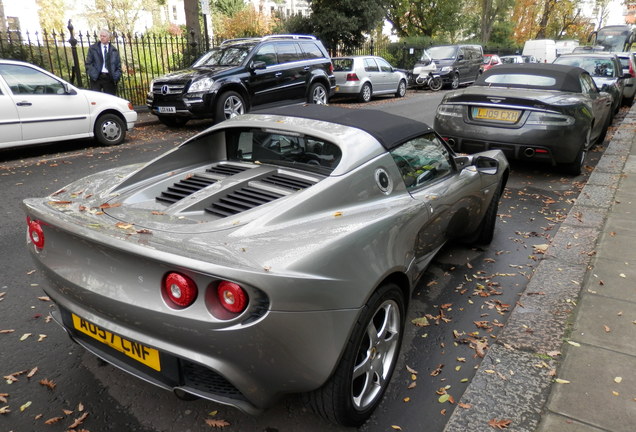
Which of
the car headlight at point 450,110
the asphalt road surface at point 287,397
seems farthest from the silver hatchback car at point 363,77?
the asphalt road surface at point 287,397

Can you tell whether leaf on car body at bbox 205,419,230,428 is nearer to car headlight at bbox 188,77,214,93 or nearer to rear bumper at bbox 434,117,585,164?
rear bumper at bbox 434,117,585,164

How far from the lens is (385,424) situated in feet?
8.11

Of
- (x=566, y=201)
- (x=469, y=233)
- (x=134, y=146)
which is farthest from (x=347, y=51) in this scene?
(x=469, y=233)

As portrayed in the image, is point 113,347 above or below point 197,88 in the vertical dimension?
below

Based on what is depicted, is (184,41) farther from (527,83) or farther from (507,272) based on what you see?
(507,272)

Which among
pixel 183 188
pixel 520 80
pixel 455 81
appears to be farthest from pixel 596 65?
pixel 183 188

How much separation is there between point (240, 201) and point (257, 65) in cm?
947

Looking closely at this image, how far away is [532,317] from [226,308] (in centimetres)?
243

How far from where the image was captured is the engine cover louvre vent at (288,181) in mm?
2850

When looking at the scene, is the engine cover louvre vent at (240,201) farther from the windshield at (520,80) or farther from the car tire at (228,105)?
the car tire at (228,105)

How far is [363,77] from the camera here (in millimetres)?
17250

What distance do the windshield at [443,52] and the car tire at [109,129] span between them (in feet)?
57.7

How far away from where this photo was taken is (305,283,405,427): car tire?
7.21ft

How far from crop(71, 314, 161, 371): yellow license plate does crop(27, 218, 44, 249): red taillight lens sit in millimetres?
418
